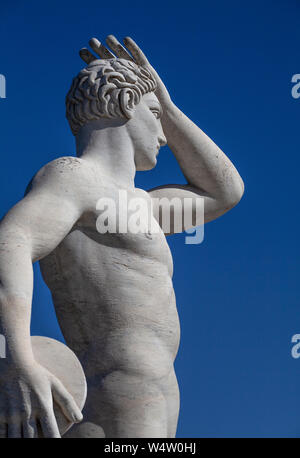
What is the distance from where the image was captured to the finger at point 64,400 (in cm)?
669

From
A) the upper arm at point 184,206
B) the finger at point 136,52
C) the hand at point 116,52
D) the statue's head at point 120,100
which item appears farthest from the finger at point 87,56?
the upper arm at point 184,206

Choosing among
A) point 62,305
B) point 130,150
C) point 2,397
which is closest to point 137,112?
point 130,150

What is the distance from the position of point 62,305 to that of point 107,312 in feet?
1.46

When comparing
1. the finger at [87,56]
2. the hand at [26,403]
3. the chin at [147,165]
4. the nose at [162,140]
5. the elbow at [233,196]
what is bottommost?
the hand at [26,403]

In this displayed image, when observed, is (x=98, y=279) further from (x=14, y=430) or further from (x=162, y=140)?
(x=162, y=140)

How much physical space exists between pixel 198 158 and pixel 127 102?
3.87 feet

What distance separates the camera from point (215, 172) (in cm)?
941

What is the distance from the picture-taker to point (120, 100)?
27.9 feet

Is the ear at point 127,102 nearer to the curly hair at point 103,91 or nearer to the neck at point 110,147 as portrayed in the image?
the curly hair at point 103,91

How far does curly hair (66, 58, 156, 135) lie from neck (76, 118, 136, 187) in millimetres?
84

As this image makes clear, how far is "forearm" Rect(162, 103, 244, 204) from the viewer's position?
9.40 meters

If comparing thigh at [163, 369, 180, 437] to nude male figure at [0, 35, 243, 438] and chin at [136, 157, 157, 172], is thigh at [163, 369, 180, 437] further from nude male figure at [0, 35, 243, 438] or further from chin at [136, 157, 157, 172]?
chin at [136, 157, 157, 172]

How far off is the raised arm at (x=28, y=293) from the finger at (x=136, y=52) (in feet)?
6.42

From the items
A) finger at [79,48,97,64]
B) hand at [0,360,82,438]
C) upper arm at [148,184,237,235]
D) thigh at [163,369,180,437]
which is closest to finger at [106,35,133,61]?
finger at [79,48,97,64]
